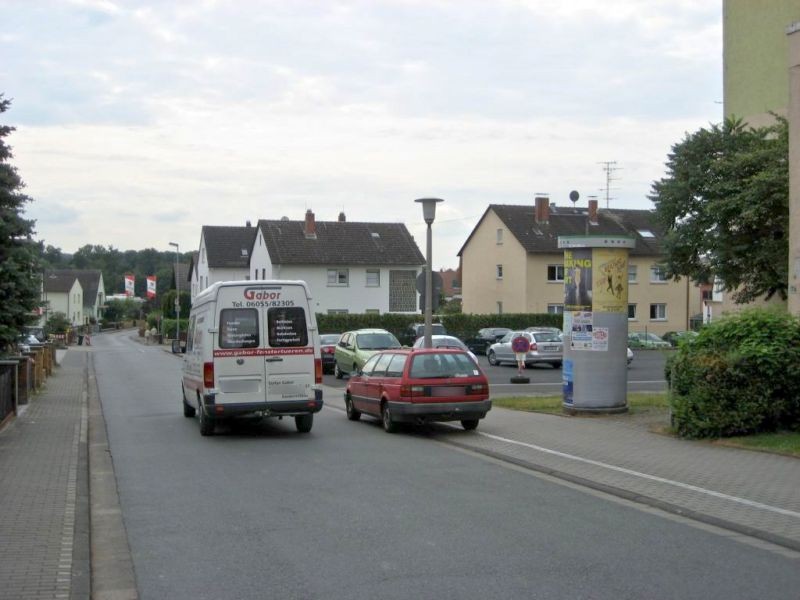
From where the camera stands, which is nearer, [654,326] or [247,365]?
[247,365]

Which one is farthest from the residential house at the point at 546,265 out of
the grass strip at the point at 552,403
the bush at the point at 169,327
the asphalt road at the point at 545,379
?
the grass strip at the point at 552,403

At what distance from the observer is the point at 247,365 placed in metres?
16.0

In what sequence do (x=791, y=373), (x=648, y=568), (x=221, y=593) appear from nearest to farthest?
(x=221, y=593) → (x=648, y=568) → (x=791, y=373)

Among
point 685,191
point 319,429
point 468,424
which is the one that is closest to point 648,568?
point 468,424

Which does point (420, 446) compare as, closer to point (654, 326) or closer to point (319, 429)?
point (319, 429)

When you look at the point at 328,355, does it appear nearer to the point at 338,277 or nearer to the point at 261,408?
the point at 261,408

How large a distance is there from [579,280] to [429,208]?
366 centimetres

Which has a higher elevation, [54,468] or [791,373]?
[791,373]

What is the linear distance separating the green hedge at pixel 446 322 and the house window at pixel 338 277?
9.34 metres

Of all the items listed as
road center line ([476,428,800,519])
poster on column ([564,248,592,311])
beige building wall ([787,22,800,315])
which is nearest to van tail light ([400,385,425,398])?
road center line ([476,428,800,519])

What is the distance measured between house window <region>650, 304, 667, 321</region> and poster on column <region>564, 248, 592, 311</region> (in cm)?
4908

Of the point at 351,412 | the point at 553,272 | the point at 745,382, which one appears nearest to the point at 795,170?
the point at 745,382

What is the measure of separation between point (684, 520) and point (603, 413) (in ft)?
29.5

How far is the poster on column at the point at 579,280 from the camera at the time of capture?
18.3 metres
